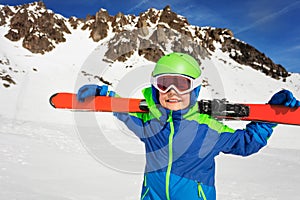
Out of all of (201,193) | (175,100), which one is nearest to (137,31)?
(175,100)

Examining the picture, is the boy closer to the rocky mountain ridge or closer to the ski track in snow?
the ski track in snow

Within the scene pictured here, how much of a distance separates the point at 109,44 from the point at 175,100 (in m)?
34.7

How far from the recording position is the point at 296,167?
29.1ft

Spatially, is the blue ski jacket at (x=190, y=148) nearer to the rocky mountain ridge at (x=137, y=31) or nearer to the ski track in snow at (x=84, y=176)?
the ski track in snow at (x=84, y=176)

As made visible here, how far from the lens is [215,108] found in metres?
2.45

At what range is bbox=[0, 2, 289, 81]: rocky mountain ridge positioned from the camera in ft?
199

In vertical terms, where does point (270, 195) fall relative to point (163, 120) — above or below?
below

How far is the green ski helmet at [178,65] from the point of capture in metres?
2.22

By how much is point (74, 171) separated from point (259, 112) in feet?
17.1

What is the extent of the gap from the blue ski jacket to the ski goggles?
8cm

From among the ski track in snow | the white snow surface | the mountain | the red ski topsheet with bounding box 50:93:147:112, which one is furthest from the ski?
the mountain

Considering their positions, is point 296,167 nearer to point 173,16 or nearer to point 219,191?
point 219,191

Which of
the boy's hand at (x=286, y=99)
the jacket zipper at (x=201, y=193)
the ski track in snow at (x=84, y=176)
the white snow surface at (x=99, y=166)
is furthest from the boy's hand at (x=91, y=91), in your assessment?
the ski track in snow at (x=84, y=176)

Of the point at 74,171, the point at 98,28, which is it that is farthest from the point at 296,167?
the point at 98,28
